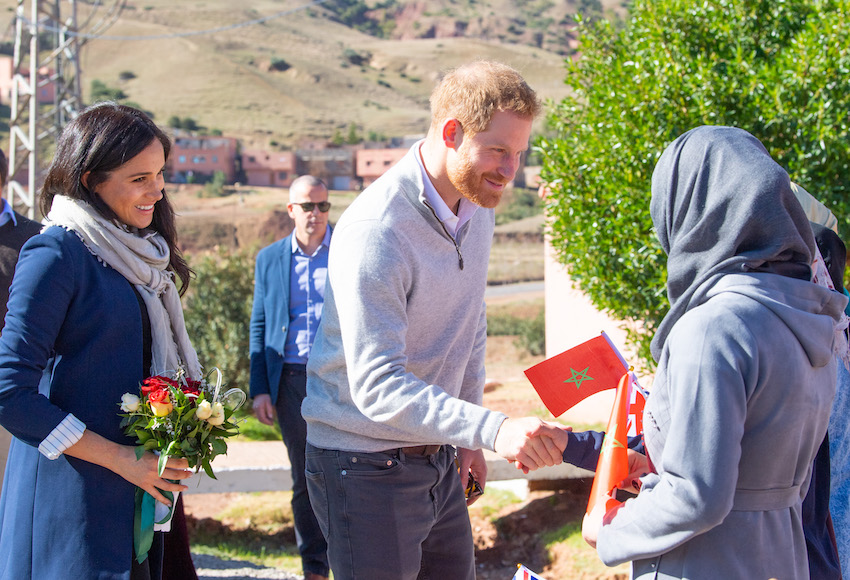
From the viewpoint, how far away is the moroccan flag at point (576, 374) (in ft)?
7.75

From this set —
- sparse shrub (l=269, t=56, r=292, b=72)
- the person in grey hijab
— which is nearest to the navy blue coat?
the person in grey hijab

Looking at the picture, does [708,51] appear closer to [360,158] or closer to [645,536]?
[645,536]

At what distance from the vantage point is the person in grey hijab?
1.63 m

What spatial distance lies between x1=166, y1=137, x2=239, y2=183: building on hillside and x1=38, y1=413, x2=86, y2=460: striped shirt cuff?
133 ft

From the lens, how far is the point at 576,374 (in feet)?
7.84

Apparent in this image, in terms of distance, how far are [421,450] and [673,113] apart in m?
2.98

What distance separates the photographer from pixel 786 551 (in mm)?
1769

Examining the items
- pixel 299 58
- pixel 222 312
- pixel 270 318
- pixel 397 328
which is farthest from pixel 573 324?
pixel 299 58

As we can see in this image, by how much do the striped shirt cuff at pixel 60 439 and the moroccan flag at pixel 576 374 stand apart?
4.22 ft

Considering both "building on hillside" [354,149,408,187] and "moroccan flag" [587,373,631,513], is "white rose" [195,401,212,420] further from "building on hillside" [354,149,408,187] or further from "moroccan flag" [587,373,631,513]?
"building on hillside" [354,149,408,187]

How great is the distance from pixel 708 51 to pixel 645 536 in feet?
13.0

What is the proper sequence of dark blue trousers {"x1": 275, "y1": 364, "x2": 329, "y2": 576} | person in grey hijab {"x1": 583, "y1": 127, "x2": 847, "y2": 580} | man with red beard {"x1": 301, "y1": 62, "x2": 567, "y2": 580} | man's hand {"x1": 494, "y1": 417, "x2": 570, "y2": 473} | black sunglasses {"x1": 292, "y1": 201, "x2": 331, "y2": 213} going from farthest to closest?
black sunglasses {"x1": 292, "y1": 201, "x2": 331, "y2": 213} < dark blue trousers {"x1": 275, "y1": 364, "x2": 329, "y2": 576} < man with red beard {"x1": 301, "y1": 62, "x2": 567, "y2": 580} < man's hand {"x1": 494, "y1": 417, "x2": 570, "y2": 473} < person in grey hijab {"x1": 583, "y1": 127, "x2": 847, "y2": 580}

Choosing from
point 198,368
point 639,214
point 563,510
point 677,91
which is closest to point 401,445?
point 198,368

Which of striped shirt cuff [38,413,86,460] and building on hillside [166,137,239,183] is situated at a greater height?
striped shirt cuff [38,413,86,460]
